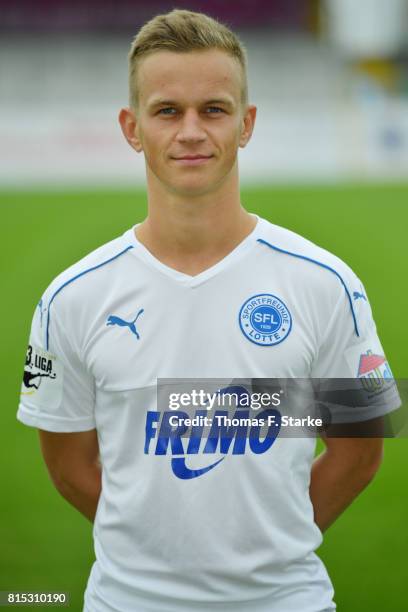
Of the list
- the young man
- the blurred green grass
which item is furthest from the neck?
the blurred green grass

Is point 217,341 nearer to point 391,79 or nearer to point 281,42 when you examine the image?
point 391,79

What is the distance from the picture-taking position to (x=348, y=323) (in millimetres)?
2338

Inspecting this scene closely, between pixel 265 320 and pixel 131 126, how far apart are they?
610mm

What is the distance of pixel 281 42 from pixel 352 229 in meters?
17.0

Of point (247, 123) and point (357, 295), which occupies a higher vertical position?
point (247, 123)

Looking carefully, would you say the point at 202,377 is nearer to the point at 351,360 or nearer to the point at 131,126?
the point at 351,360

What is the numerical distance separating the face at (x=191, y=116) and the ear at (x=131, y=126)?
0.29ft

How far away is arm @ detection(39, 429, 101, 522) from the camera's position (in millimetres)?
2625

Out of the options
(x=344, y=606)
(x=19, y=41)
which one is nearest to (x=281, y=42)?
(x=19, y=41)

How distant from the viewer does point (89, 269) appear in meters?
2.40

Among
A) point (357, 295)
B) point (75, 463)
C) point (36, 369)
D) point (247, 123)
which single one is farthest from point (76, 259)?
point (357, 295)

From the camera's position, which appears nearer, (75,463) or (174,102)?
(174,102)

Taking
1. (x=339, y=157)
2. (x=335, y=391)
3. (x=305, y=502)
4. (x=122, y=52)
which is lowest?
(x=305, y=502)

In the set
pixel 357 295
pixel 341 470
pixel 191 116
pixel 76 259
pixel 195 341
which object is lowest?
pixel 341 470
